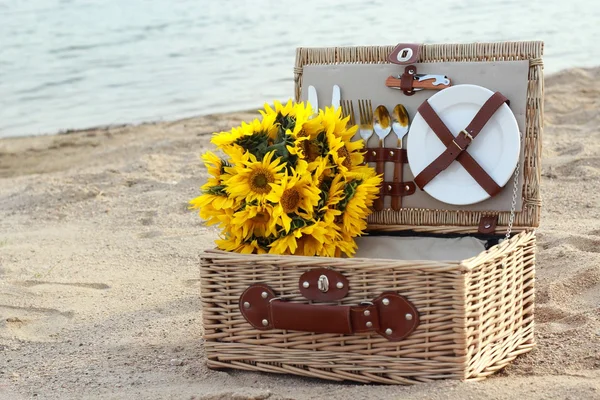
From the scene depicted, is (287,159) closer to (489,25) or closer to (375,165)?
(375,165)

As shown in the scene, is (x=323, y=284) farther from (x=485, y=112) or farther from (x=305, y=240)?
(x=485, y=112)

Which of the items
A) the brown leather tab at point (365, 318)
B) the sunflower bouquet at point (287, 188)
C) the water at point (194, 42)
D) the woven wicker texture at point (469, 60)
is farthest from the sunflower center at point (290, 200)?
the water at point (194, 42)

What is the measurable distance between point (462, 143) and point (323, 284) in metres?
0.72

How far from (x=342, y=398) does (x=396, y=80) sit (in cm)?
109

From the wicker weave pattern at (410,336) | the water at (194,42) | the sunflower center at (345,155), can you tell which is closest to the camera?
the wicker weave pattern at (410,336)

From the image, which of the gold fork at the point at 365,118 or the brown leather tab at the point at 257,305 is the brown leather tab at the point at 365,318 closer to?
the brown leather tab at the point at 257,305

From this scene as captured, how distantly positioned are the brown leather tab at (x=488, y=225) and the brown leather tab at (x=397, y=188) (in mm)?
259

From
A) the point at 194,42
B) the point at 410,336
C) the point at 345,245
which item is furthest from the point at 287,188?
the point at 194,42

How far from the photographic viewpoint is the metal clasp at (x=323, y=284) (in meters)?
2.22

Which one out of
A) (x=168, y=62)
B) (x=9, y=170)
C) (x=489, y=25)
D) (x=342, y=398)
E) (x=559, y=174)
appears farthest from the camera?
(x=489, y=25)

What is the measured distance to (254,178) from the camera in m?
2.37

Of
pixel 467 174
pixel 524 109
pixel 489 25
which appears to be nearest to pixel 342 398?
pixel 467 174

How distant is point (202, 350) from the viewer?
2.67 metres

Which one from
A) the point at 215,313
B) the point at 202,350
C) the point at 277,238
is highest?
the point at 277,238
